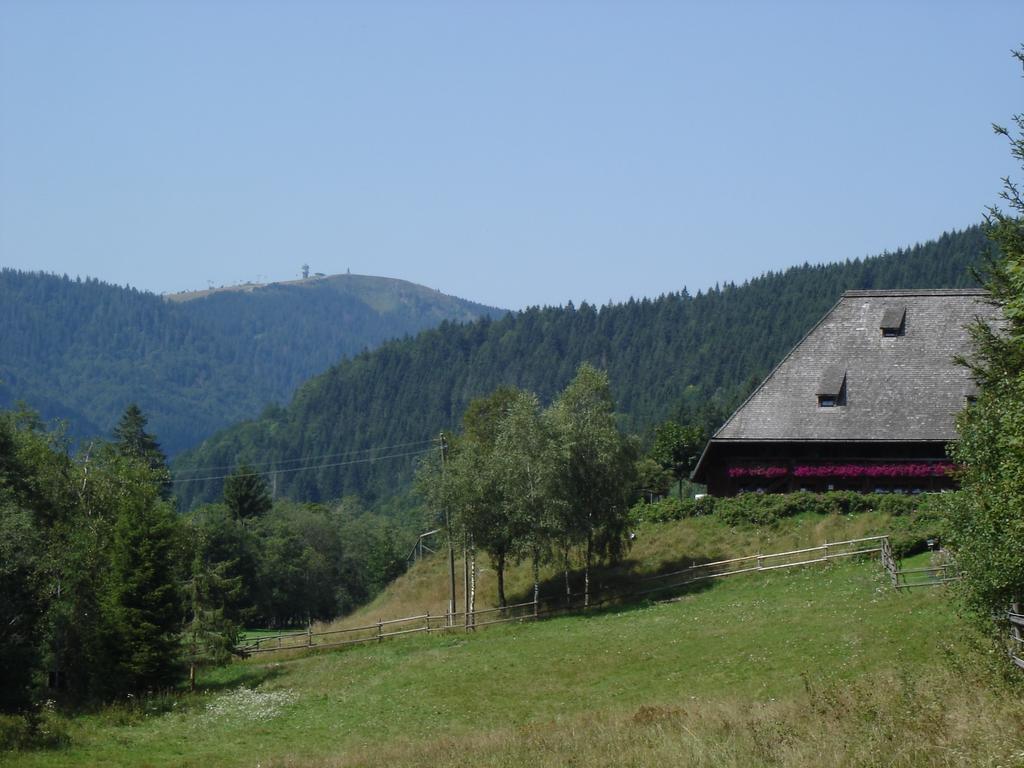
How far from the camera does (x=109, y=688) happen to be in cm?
4381

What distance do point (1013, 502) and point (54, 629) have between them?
36870mm

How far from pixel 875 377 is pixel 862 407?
1761mm

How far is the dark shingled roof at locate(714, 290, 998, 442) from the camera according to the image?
5172cm

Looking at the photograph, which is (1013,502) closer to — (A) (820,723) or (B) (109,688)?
(A) (820,723)

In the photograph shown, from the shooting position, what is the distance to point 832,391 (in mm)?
53094

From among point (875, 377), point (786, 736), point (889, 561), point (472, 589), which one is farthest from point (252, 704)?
point (875, 377)

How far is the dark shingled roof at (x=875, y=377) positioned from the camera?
51.7 metres

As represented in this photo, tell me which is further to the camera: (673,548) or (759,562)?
(673,548)

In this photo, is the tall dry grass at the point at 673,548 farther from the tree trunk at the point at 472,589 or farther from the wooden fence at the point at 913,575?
the wooden fence at the point at 913,575

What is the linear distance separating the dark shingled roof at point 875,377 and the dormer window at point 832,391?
0.08 metres

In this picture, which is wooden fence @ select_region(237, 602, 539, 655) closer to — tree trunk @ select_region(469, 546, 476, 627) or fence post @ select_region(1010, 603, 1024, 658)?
tree trunk @ select_region(469, 546, 476, 627)

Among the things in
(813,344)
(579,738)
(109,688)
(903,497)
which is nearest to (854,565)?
(903,497)

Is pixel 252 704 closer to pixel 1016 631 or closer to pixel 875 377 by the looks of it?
pixel 1016 631

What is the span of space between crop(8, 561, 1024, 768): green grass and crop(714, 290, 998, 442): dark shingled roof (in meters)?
9.14
